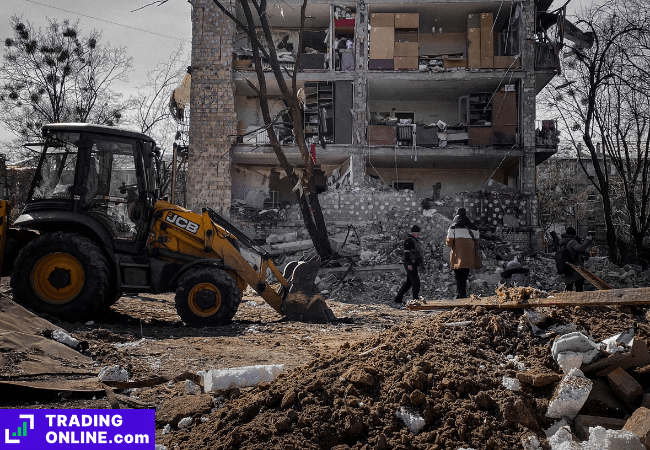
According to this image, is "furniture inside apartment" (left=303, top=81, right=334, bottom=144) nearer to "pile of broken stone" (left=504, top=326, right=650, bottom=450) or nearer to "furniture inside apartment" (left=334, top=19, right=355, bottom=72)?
"furniture inside apartment" (left=334, top=19, right=355, bottom=72)

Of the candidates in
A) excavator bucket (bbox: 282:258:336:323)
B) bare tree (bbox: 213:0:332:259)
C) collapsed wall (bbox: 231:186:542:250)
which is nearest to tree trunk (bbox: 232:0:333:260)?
bare tree (bbox: 213:0:332:259)

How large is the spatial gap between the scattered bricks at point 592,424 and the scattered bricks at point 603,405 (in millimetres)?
147

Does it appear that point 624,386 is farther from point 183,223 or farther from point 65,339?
point 183,223

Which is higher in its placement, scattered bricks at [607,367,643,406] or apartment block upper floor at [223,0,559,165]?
apartment block upper floor at [223,0,559,165]

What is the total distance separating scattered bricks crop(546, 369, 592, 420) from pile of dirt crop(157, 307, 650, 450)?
79mm

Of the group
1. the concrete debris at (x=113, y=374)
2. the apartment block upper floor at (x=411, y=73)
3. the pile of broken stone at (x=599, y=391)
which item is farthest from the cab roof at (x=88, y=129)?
the apartment block upper floor at (x=411, y=73)

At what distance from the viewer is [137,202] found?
28.0ft

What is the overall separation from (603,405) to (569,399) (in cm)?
27

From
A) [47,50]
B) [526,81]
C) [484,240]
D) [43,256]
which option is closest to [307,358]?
[43,256]

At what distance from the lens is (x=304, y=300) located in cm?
948

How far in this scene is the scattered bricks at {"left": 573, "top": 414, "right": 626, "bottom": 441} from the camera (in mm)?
3170

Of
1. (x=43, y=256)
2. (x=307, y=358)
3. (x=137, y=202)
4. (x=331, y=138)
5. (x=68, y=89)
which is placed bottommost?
(x=307, y=358)

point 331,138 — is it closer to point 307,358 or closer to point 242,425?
point 307,358

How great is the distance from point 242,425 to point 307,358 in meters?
2.75
